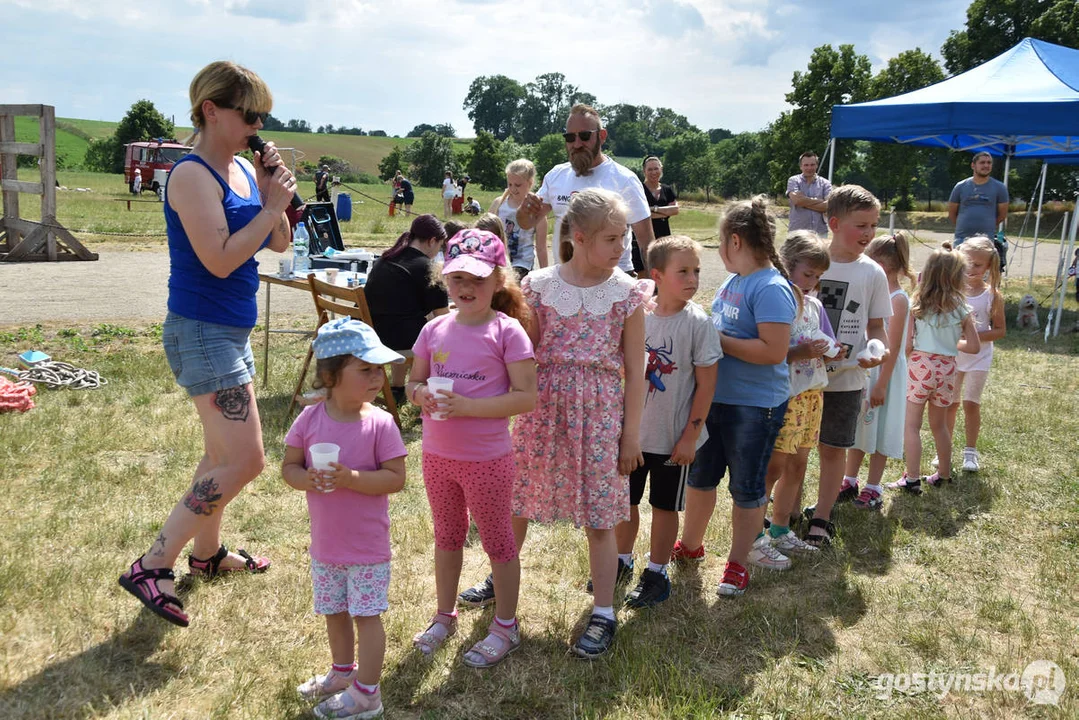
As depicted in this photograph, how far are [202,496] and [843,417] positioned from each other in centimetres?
308

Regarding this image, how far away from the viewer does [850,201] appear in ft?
13.0

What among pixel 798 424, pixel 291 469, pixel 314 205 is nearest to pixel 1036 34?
pixel 314 205

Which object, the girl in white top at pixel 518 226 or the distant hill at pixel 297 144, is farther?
the distant hill at pixel 297 144

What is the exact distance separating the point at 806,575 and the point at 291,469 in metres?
2.55

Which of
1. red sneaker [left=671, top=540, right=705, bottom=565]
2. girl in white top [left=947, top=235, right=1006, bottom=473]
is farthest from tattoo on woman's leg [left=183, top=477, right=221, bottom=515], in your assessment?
girl in white top [left=947, top=235, right=1006, bottom=473]

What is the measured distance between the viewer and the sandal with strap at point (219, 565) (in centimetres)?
354

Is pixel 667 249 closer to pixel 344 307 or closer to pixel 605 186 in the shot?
pixel 605 186

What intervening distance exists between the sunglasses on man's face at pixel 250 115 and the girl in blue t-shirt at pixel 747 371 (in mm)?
1921

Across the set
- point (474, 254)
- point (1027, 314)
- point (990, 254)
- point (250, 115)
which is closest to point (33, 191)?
point (250, 115)

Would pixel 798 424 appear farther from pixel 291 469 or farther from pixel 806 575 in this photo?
pixel 291 469

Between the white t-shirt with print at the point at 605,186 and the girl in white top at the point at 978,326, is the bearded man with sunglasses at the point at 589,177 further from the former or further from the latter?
the girl in white top at the point at 978,326

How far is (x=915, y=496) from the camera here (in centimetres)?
495

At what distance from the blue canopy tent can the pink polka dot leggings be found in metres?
9.16

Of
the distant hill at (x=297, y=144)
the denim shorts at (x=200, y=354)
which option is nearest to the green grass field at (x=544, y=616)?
the denim shorts at (x=200, y=354)
